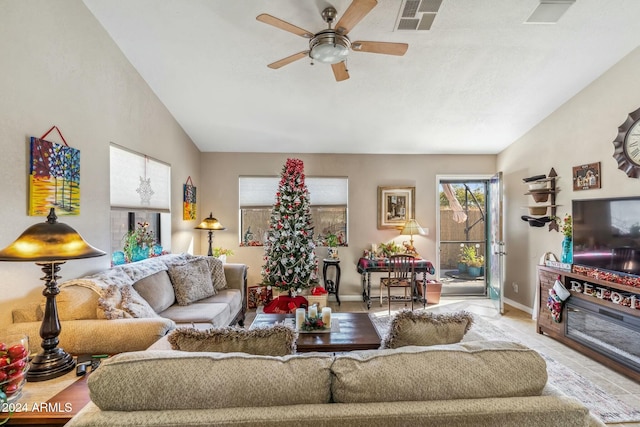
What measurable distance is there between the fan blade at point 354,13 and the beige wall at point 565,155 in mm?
3050

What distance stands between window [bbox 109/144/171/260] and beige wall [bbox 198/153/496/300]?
1.21 meters

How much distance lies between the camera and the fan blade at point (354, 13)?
1905 mm

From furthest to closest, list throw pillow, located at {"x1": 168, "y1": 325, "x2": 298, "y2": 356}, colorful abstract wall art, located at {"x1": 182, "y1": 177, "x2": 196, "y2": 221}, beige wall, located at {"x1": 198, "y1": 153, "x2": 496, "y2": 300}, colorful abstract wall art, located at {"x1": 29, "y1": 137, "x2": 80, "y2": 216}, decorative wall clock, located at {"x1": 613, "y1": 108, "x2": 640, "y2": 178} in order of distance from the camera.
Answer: beige wall, located at {"x1": 198, "y1": 153, "x2": 496, "y2": 300}
colorful abstract wall art, located at {"x1": 182, "y1": 177, "x2": 196, "y2": 221}
decorative wall clock, located at {"x1": 613, "y1": 108, "x2": 640, "y2": 178}
colorful abstract wall art, located at {"x1": 29, "y1": 137, "x2": 80, "y2": 216}
throw pillow, located at {"x1": 168, "y1": 325, "x2": 298, "y2": 356}

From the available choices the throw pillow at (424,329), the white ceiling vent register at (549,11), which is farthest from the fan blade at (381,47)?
the throw pillow at (424,329)

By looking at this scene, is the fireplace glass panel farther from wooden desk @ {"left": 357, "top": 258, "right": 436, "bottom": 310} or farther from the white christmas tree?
the white christmas tree

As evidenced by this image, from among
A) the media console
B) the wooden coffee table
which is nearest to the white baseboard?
the media console

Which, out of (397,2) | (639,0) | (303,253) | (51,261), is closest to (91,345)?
(51,261)

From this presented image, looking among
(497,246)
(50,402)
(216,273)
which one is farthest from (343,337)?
(497,246)

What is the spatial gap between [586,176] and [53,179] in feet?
17.2

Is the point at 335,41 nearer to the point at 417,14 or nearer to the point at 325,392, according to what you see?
the point at 417,14

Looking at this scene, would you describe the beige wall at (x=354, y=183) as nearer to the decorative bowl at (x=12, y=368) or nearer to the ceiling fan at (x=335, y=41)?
the ceiling fan at (x=335, y=41)

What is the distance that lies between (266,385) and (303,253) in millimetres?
3484

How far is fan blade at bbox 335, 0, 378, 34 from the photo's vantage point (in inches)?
75.0

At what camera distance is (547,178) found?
13.8 ft
